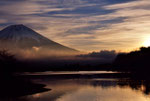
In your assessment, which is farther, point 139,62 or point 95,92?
point 139,62

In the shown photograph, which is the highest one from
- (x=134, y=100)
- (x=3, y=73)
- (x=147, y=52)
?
(x=147, y=52)

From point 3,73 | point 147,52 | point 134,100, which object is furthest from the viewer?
point 147,52

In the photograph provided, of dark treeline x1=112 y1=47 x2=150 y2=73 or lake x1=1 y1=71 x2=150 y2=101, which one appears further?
dark treeline x1=112 y1=47 x2=150 y2=73

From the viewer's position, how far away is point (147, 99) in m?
36.6

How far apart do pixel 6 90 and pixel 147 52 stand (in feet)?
401

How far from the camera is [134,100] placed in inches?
1430

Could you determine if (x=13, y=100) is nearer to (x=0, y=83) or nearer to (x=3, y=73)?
(x=0, y=83)

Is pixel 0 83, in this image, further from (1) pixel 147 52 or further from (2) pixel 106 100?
(1) pixel 147 52

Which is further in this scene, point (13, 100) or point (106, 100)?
point (106, 100)

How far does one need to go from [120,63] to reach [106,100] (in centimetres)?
15526

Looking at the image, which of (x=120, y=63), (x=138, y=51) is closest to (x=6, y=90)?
(x=138, y=51)

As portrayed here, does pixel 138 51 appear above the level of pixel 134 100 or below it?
above

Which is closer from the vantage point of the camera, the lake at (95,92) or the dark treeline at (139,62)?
the lake at (95,92)

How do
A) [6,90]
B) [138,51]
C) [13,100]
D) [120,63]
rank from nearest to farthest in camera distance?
[13,100] → [6,90] → [138,51] → [120,63]
